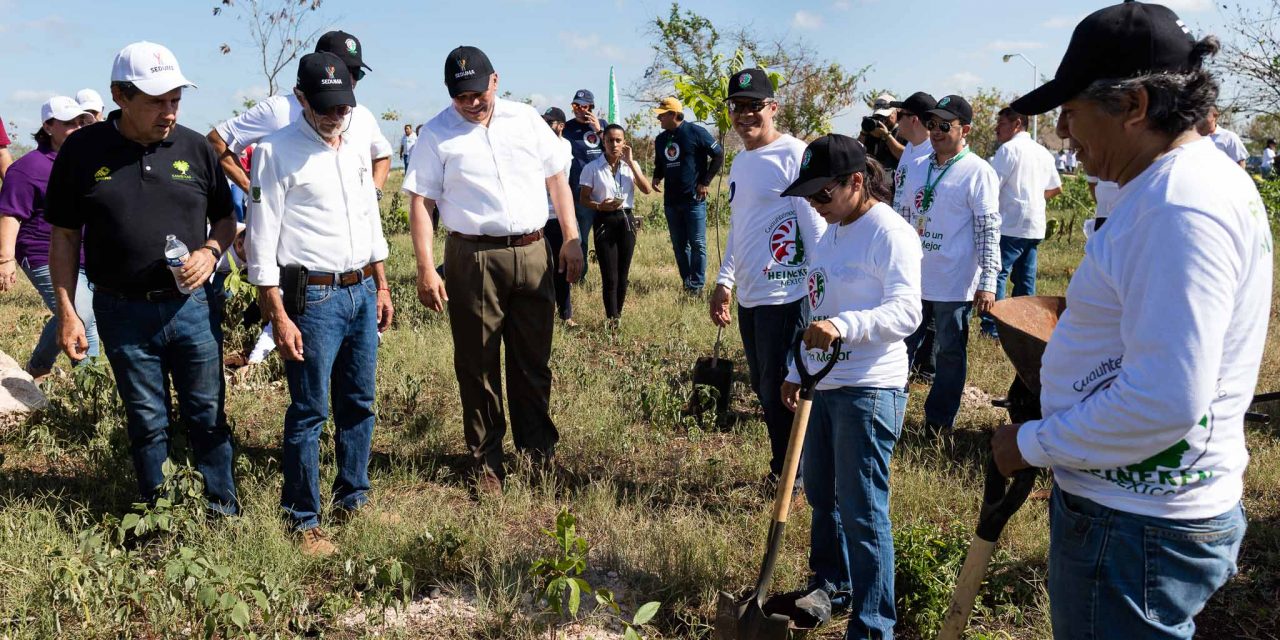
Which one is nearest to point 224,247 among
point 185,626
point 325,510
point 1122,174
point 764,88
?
point 325,510

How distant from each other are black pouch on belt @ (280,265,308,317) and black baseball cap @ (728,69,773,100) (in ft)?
7.08

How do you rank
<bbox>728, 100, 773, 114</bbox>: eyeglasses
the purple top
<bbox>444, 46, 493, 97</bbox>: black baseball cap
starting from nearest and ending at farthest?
1. <bbox>444, 46, 493, 97</bbox>: black baseball cap
2. <bbox>728, 100, 773, 114</bbox>: eyeglasses
3. the purple top

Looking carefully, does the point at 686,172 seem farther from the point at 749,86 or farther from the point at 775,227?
the point at 775,227

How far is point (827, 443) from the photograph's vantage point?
3.27m

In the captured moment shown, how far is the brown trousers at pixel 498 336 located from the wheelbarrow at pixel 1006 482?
2.38 metres

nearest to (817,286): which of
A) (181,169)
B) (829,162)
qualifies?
(829,162)

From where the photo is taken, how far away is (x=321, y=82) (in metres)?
3.73

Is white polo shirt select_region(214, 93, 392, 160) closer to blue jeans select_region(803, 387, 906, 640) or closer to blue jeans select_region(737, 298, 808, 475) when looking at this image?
blue jeans select_region(737, 298, 808, 475)

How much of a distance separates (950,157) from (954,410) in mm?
1515

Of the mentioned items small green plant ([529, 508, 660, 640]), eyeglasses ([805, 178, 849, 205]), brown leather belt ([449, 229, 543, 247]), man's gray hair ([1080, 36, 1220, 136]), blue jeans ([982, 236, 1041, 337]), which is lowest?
small green plant ([529, 508, 660, 640])

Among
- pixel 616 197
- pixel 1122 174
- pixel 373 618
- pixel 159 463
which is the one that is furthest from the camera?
pixel 616 197

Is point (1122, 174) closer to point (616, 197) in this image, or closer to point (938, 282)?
point (938, 282)

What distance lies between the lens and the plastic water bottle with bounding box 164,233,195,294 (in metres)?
3.60

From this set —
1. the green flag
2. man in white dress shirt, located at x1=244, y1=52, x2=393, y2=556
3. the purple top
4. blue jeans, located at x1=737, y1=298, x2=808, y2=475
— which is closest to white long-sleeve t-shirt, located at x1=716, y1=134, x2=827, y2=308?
blue jeans, located at x1=737, y1=298, x2=808, y2=475
